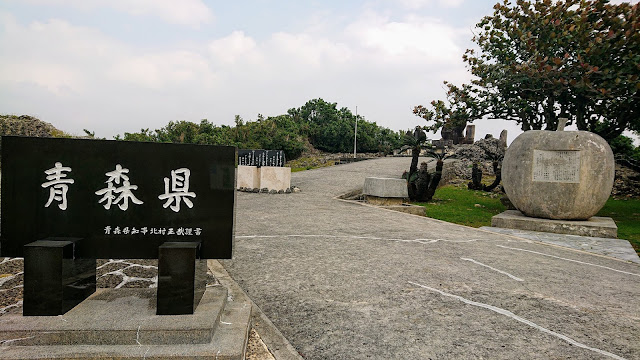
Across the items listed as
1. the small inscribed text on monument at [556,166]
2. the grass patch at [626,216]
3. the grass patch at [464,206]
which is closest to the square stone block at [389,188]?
the grass patch at [464,206]

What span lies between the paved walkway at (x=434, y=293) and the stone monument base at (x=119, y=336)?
542 millimetres

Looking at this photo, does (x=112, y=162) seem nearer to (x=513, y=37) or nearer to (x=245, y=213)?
(x=245, y=213)

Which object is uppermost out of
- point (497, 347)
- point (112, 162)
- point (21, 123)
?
point (21, 123)

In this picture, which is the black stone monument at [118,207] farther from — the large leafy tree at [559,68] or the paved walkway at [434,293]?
the large leafy tree at [559,68]

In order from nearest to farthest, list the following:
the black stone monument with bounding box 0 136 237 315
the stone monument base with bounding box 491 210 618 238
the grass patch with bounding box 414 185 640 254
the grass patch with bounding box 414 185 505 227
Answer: the black stone monument with bounding box 0 136 237 315
the stone monument base with bounding box 491 210 618 238
the grass patch with bounding box 414 185 640 254
the grass patch with bounding box 414 185 505 227

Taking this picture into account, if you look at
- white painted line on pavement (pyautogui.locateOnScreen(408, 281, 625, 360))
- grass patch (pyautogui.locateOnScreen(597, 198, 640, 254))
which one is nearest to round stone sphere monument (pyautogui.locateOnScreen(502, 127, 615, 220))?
grass patch (pyautogui.locateOnScreen(597, 198, 640, 254))

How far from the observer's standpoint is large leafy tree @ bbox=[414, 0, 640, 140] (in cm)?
866

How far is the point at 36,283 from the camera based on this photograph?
2549mm

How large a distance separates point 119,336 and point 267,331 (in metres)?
0.96

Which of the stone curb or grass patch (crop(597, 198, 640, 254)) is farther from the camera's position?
grass patch (crop(597, 198, 640, 254))

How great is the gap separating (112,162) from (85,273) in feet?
2.72

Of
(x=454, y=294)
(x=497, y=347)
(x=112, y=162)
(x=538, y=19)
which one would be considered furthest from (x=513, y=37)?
(x=112, y=162)

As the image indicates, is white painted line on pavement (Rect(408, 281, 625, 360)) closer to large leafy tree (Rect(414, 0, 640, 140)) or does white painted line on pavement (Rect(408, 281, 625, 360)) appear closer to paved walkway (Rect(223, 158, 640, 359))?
paved walkway (Rect(223, 158, 640, 359))

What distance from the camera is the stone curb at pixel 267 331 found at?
2527 mm
